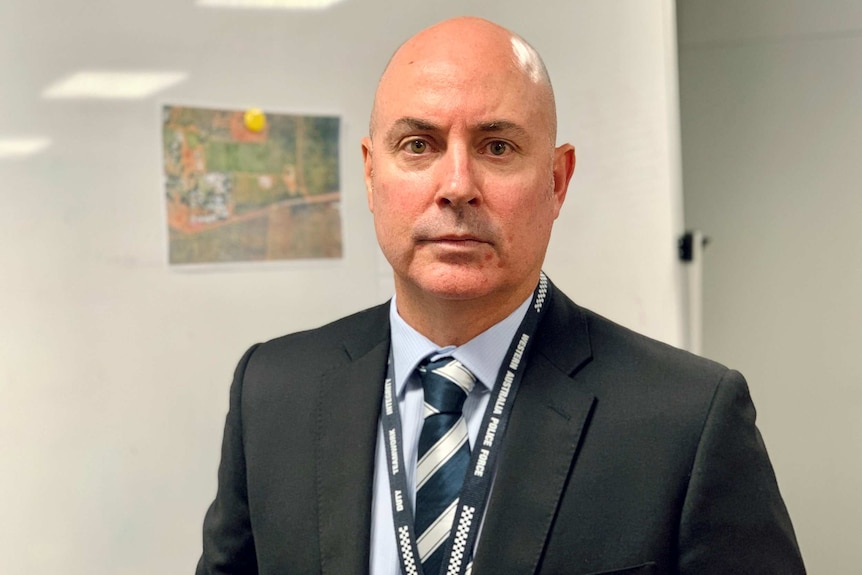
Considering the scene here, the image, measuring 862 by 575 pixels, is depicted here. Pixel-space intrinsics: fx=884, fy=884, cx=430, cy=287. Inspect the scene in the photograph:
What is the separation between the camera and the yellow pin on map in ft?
6.20

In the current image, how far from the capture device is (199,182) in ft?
5.99

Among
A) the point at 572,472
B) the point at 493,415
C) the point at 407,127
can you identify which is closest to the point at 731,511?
the point at 572,472

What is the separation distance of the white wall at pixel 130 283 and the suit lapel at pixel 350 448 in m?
0.61

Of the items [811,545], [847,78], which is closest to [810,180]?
[847,78]

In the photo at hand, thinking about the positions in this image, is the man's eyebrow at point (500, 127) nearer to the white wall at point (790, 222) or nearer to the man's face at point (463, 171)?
the man's face at point (463, 171)

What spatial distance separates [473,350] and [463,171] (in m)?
0.25

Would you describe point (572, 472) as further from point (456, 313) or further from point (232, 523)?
Result: point (232, 523)

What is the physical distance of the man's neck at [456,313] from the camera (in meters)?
1.21

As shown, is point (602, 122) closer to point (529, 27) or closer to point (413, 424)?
point (529, 27)

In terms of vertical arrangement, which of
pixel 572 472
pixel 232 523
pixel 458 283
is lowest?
pixel 232 523

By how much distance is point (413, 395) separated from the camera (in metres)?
1.26

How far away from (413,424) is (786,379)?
2.34 m

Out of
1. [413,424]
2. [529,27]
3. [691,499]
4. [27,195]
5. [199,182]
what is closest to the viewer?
[691,499]

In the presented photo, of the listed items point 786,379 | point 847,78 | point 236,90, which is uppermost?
point 847,78
